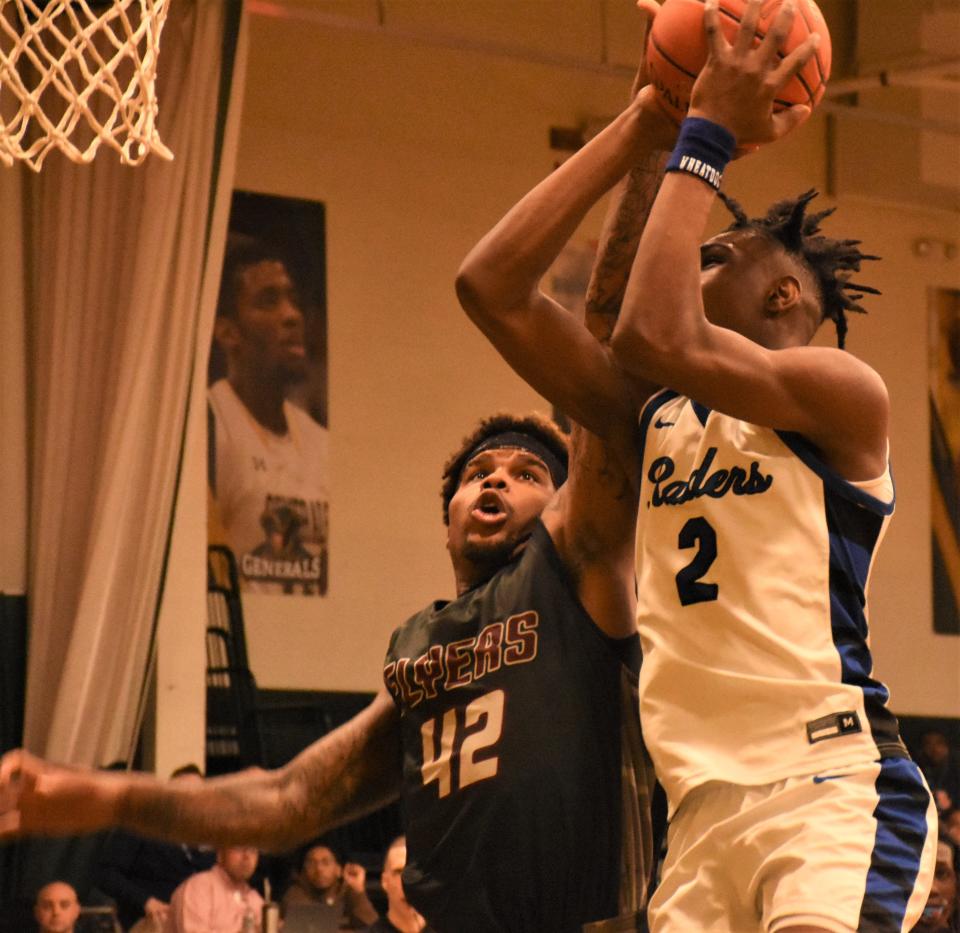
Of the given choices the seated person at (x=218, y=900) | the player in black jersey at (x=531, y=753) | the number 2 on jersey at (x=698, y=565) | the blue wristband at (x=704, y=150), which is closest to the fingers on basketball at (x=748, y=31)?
the blue wristband at (x=704, y=150)

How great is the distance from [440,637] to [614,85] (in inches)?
425

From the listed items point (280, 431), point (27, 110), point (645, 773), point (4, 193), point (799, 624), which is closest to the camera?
point (799, 624)

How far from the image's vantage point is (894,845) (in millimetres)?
2998

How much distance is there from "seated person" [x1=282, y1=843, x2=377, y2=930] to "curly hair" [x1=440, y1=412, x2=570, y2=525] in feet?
18.7

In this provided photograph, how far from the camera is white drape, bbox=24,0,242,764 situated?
9.35m

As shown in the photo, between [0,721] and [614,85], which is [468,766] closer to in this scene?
[0,721]

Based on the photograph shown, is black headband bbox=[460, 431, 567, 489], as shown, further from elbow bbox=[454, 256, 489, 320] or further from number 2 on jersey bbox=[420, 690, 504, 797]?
elbow bbox=[454, 256, 489, 320]

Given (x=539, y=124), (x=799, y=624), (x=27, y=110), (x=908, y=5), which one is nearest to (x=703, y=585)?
(x=799, y=624)

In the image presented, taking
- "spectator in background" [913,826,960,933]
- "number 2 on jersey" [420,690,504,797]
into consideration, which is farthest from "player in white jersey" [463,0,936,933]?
"spectator in background" [913,826,960,933]

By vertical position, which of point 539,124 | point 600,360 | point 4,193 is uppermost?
point 539,124

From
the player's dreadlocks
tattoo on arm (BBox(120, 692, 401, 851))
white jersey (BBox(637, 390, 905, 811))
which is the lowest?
tattoo on arm (BBox(120, 692, 401, 851))

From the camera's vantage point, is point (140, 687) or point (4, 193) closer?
point (140, 687)

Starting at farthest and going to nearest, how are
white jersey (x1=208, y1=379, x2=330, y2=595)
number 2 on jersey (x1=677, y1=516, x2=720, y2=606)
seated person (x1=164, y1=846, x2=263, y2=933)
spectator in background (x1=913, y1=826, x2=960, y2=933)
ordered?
1. white jersey (x1=208, y1=379, x2=330, y2=595)
2. seated person (x1=164, y1=846, x2=263, y2=933)
3. spectator in background (x1=913, y1=826, x2=960, y2=933)
4. number 2 on jersey (x1=677, y1=516, x2=720, y2=606)

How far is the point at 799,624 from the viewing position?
3115mm
